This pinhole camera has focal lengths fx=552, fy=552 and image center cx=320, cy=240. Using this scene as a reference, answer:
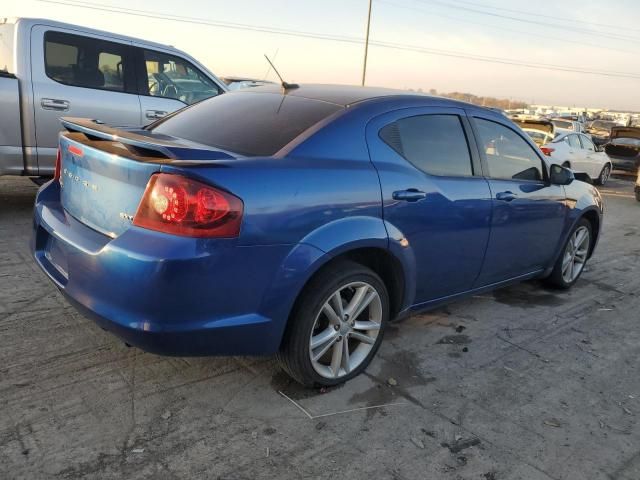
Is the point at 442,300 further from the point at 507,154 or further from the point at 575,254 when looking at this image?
the point at 575,254

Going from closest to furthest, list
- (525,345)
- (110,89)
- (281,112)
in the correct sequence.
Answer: (281,112)
(525,345)
(110,89)

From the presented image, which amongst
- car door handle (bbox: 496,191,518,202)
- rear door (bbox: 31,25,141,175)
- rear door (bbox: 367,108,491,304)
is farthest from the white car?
rear door (bbox: 367,108,491,304)

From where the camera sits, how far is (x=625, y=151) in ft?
55.4

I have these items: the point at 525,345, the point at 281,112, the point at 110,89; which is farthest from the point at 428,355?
the point at 110,89

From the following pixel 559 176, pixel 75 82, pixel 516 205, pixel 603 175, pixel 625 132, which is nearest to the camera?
pixel 516 205

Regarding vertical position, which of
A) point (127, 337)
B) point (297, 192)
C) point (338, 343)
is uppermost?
point (297, 192)

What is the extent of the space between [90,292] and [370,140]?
1.66m

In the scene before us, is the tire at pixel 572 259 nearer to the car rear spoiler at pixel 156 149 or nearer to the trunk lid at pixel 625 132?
the car rear spoiler at pixel 156 149

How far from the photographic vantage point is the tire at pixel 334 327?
282 centimetres

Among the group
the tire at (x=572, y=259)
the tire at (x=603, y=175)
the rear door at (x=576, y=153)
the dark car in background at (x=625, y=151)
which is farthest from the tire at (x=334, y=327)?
the dark car in background at (x=625, y=151)

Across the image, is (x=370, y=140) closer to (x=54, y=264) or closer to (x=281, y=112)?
(x=281, y=112)

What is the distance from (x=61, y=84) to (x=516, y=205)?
478 centimetres

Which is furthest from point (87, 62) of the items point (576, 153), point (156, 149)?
point (576, 153)

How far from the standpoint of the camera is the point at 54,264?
298cm
